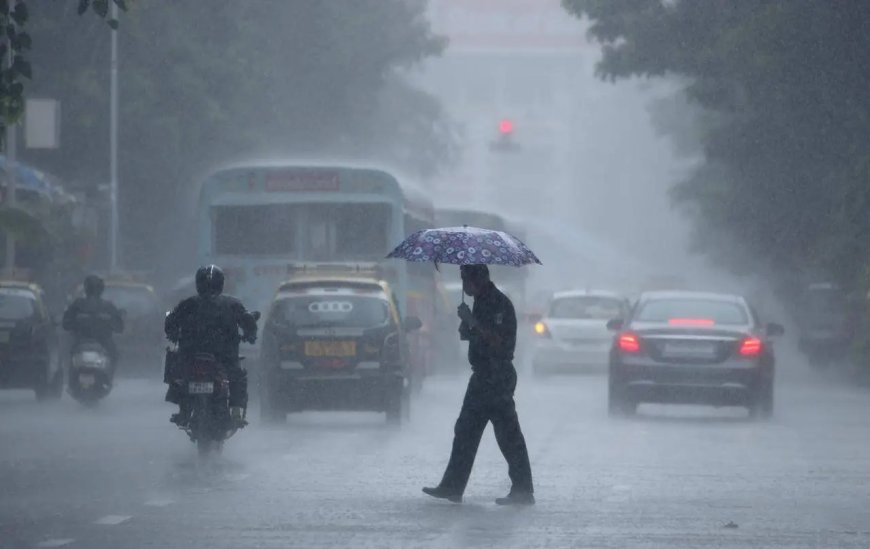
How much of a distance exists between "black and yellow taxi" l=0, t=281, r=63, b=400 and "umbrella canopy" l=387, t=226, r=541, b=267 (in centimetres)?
1415

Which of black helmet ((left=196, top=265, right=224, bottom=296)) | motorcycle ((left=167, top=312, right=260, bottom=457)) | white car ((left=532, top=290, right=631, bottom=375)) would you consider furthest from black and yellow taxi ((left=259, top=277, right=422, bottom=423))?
white car ((left=532, top=290, right=631, bottom=375))

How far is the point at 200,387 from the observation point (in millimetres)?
18828

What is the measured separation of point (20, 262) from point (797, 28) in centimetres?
1755

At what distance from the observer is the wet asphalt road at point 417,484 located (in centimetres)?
1308

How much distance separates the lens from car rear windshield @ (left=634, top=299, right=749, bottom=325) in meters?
26.8

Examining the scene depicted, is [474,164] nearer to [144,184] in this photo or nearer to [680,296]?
[144,184]

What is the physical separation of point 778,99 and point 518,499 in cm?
2622

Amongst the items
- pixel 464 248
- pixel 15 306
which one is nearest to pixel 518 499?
pixel 464 248

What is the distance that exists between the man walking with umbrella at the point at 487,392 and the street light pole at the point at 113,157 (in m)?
35.3

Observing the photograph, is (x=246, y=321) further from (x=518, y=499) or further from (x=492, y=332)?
(x=518, y=499)

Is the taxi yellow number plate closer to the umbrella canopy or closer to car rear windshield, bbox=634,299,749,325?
car rear windshield, bbox=634,299,749,325

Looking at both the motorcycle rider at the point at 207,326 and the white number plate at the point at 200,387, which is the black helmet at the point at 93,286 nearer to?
the motorcycle rider at the point at 207,326

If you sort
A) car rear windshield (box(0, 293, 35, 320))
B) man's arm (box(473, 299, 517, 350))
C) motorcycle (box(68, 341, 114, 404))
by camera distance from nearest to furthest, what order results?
man's arm (box(473, 299, 517, 350)) < motorcycle (box(68, 341, 114, 404)) < car rear windshield (box(0, 293, 35, 320))

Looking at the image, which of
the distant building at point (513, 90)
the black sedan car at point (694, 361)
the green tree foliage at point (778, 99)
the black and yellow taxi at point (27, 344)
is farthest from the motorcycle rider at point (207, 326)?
the distant building at point (513, 90)
